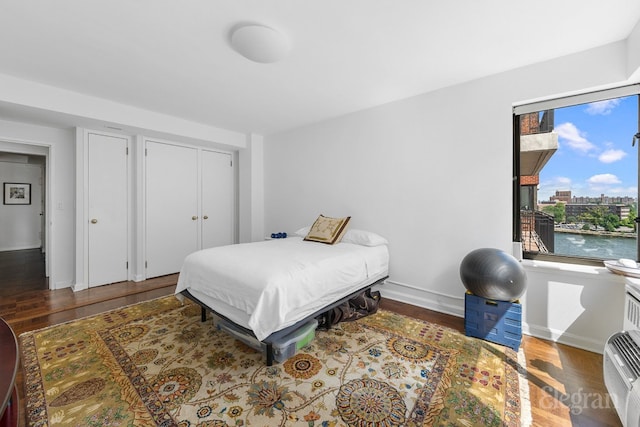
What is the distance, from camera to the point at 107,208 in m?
3.83

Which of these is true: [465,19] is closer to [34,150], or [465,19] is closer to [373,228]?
[373,228]

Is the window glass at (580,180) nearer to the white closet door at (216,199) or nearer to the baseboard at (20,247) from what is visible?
the white closet door at (216,199)

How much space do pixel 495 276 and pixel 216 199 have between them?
4406 millimetres

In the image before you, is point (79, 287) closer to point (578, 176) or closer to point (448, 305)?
point (448, 305)

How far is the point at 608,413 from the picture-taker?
1534 mm

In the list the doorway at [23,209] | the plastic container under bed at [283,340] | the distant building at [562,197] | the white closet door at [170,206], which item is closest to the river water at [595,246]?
the distant building at [562,197]

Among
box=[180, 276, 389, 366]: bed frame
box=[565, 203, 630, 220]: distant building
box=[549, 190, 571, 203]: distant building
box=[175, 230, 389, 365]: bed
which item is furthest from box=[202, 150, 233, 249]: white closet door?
box=[565, 203, 630, 220]: distant building

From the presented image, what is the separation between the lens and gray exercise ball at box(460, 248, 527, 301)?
2.14 meters

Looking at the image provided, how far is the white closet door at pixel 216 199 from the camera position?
188 inches

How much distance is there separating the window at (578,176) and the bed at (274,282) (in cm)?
162

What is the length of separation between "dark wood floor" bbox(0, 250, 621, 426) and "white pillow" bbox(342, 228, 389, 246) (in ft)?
2.42

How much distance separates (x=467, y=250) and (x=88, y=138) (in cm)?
498

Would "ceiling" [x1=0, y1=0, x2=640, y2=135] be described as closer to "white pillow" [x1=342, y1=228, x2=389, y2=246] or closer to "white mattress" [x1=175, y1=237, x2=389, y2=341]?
"white pillow" [x1=342, y1=228, x2=389, y2=246]

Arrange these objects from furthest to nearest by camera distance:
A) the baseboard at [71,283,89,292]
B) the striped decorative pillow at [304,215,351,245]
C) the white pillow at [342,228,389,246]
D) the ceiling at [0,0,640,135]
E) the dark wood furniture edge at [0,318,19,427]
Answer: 1. the baseboard at [71,283,89,292]
2. the striped decorative pillow at [304,215,351,245]
3. the white pillow at [342,228,389,246]
4. the ceiling at [0,0,640,135]
5. the dark wood furniture edge at [0,318,19,427]
